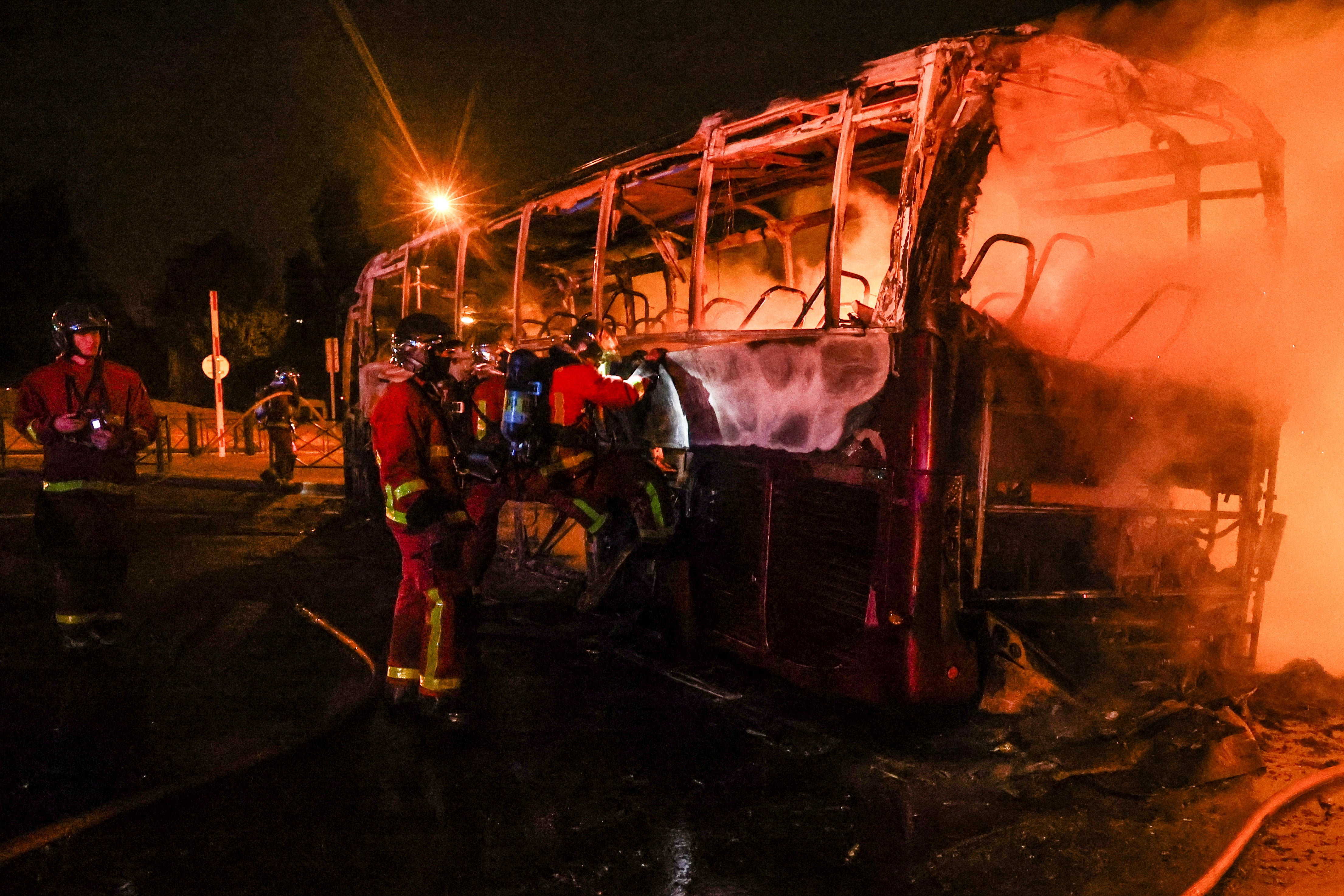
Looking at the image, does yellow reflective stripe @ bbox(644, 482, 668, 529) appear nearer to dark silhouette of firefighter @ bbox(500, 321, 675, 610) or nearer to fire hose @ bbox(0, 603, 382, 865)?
dark silhouette of firefighter @ bbox(500, 321, 675, 610)

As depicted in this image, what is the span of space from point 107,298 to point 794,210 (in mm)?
41458

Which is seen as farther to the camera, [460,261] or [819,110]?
[460,261]

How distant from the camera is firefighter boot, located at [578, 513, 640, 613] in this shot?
5.55 m

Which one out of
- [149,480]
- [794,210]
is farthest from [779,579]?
[149,480]

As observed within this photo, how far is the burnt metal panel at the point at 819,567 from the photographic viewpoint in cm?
395

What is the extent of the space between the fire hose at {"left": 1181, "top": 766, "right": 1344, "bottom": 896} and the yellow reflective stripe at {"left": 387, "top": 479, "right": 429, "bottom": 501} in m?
3.36

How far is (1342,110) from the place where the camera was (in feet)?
18.5

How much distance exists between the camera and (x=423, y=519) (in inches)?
161

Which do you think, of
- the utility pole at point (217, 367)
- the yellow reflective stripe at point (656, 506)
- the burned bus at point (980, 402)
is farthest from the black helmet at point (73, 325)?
the utility pole at point (217, 367)

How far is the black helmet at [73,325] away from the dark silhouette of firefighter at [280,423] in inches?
355

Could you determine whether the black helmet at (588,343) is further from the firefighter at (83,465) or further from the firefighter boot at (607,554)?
the firefighter at (83,465)

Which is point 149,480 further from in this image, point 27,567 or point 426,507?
point 426,507

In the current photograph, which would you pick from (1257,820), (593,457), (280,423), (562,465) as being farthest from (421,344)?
(280,423)

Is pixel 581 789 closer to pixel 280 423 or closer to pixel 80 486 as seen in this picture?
pixel 80 486
